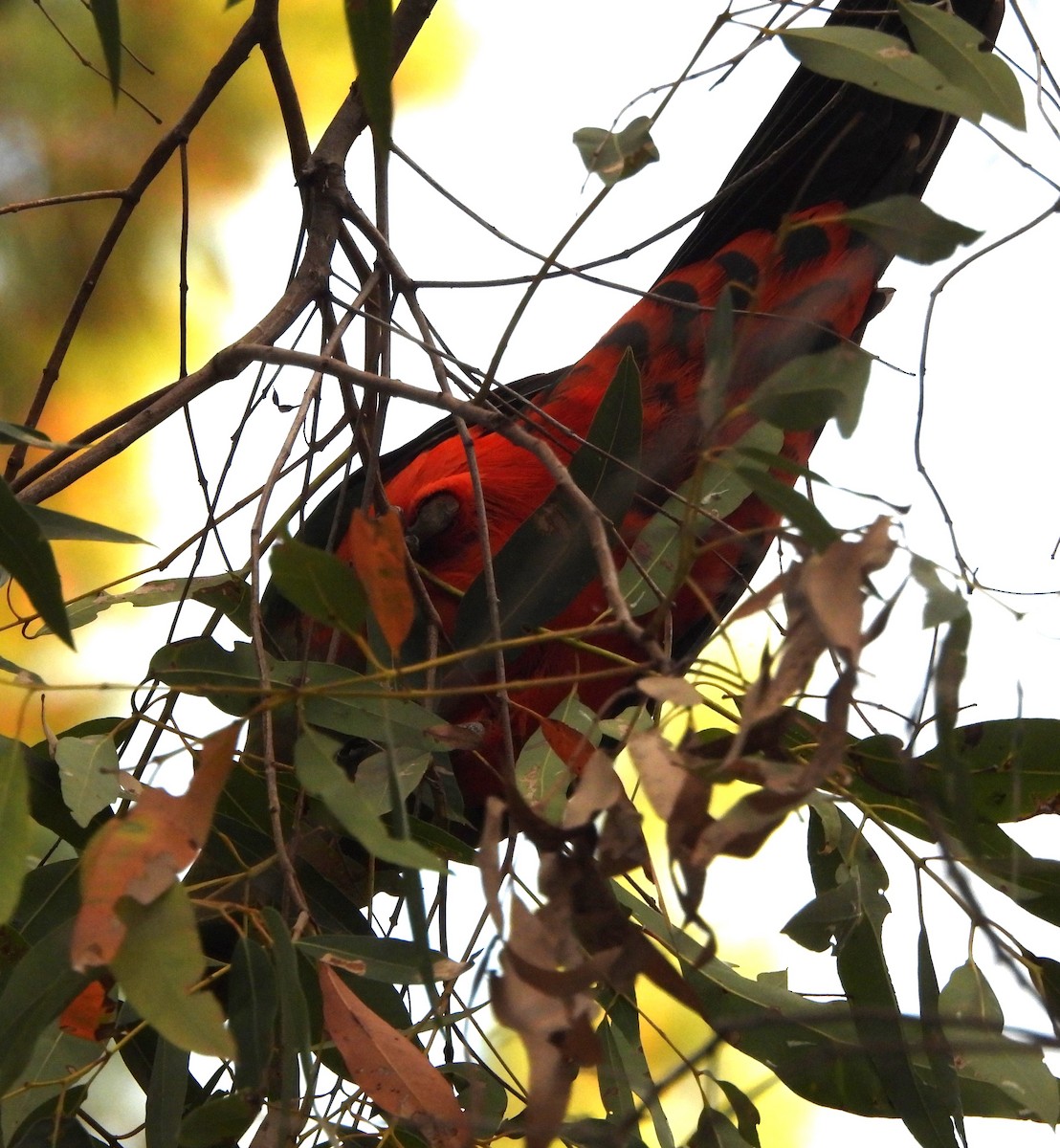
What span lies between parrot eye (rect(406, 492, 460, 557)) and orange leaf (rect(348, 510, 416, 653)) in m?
0.81

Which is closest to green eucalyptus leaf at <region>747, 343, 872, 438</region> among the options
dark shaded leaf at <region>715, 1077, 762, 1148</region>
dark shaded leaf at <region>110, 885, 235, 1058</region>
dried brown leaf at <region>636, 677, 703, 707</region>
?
dried brown leaf at <region>636, 677, 703, 707</region>

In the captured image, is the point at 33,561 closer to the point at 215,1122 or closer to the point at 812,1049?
the point at 215,1122

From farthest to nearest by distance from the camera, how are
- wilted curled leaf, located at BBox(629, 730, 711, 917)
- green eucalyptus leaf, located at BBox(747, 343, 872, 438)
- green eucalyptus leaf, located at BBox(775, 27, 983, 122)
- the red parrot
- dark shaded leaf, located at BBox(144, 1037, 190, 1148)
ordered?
the red parrot < dark shaded leaf, located at BBox(144, 1037, 190, 1148) < green eucalyptus leaf, located at BBox(775, 27, 983, 122) < green eucalyptus leaf, located at BBox(747, 343, 872, 438) < wilted curled leaf, located at BBox(629, 730, 711, 917)

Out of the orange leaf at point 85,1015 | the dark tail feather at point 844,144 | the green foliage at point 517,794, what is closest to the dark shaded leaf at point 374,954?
the green foliage at point 517,794

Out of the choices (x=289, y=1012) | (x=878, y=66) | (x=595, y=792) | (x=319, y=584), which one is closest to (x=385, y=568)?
(x=319, y=584)

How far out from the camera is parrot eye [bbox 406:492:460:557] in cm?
144

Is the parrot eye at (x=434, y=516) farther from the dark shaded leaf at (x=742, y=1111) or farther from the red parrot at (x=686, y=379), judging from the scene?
the dark shaded leaf at (x=742, y=1111)

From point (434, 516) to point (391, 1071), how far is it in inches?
30.9

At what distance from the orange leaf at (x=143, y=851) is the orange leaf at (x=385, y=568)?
91 mm

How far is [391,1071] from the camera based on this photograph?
2.42 feet

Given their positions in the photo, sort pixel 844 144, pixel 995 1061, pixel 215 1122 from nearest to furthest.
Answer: pixel 215 1122 → pixel 995 1061 → pixel 844 144

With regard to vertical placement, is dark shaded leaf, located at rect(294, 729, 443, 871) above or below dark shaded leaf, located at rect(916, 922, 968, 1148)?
above

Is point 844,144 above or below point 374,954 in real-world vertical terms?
above

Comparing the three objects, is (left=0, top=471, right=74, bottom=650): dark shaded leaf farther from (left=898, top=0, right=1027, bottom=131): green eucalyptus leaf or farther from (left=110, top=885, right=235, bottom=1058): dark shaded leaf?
(left=898, top=0, right=1027, bottom=131): green eucalyptus leaf
